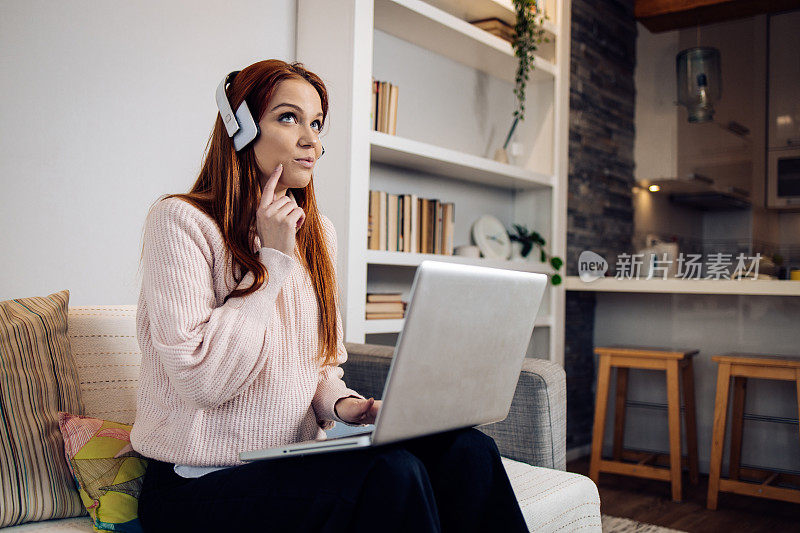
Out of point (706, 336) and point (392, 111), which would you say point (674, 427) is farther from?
point (392, 111)

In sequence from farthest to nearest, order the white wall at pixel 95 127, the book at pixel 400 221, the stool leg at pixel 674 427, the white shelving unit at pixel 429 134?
1. the stool leg at pixel 674 427
2. the book at pixel 400 221
3. the white shelving unit at pixel 429 134
4. the white wall at pixel 95 127

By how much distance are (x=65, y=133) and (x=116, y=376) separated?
2.75 ft

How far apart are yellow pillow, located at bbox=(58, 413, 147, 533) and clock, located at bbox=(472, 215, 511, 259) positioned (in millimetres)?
2293

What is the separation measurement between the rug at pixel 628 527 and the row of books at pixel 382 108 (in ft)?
5.58

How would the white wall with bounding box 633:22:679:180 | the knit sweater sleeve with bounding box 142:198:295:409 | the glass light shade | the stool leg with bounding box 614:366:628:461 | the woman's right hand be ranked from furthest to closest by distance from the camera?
the white wall with bounding box 633:22:679:180
the glass light shade
the stool leg with bounding box 614:366:628:461
the woman's right hand
the knit sweater sleeve with bounding box 142:198:295:409

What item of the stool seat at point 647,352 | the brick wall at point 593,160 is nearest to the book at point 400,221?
the stool seat at point 647,352

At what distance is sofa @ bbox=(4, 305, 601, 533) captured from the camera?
5.00 ft

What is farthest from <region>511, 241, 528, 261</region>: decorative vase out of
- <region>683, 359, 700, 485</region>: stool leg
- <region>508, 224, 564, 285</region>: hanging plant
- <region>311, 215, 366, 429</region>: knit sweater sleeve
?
<region>311, 215, 366, 429</region>: knit sweater sleeve

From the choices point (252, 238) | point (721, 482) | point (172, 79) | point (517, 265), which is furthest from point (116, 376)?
point (721, 482)

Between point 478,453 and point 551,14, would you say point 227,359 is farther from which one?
point 551,14

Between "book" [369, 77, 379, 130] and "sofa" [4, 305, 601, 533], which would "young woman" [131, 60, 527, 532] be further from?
"book" [369, 77, 379, 130]

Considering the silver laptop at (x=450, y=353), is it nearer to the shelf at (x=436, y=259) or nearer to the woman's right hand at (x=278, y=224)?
the woman's right hand at (x=278, y=224)

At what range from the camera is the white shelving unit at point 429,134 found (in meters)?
2.54

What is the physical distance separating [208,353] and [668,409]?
106 inches
